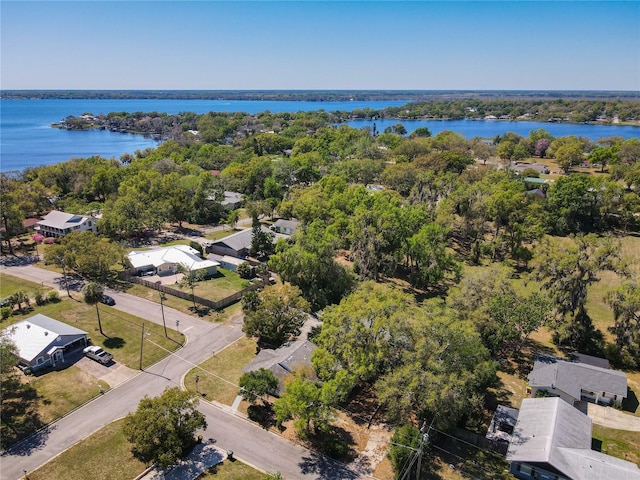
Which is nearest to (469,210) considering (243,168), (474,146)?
(243,168)

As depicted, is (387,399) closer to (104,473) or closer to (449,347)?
(449,347)

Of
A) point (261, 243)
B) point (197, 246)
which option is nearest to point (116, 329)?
point (197, 246)

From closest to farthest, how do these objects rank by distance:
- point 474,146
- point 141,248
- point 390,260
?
point 390,260 → point 141,248 → point 474,146

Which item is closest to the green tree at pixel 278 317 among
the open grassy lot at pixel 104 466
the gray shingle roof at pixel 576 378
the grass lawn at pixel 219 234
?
the open grassy lot at pixel 104 466

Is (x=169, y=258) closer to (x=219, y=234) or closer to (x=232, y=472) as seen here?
(x=219, y=234)

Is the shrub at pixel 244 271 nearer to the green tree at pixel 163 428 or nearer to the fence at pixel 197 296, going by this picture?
the fence at pixel 197 296
